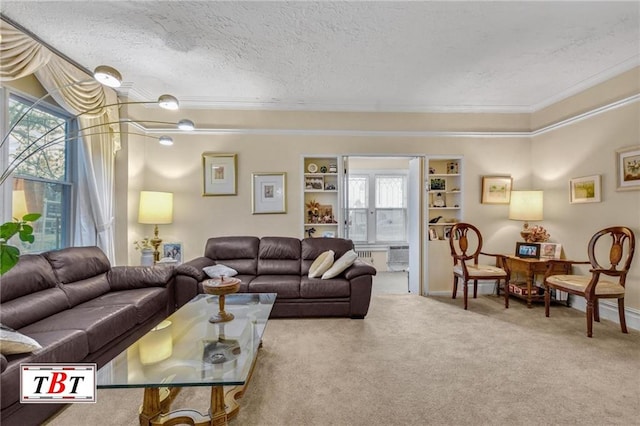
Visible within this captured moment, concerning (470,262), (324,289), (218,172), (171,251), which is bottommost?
(324,289)

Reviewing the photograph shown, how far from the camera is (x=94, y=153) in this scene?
10.9 feet

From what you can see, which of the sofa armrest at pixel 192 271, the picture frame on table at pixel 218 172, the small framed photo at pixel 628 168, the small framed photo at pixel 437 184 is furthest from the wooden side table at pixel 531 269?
the picture frame on table at pixel 218 172

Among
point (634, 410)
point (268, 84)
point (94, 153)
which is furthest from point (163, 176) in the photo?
point (634, 410)

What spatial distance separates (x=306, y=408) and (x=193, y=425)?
2.11 ft

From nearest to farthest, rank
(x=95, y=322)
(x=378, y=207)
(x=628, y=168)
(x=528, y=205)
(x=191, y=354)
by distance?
(x=191, y=354) → (x=95, y=322) → (x=628, y=168) → (x=528, y=205) → (x=378, y=207)

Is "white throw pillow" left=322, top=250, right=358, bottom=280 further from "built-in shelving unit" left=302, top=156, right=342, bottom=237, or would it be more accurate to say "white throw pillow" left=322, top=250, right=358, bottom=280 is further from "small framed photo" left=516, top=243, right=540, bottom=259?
"small framed photo" left=516, top=243, right=540, bottom=259

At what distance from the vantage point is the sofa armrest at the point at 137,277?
3053 mm

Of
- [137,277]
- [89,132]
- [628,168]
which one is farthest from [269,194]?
[628,168]

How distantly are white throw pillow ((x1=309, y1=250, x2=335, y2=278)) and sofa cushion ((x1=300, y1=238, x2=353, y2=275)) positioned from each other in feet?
0.79

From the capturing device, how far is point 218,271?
11.5 feet

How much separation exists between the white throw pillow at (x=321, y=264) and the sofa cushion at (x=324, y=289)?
15cm

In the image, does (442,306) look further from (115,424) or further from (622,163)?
(115,424)

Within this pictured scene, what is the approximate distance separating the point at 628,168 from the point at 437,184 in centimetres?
205

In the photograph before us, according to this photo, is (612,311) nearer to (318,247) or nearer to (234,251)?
(318,247)
